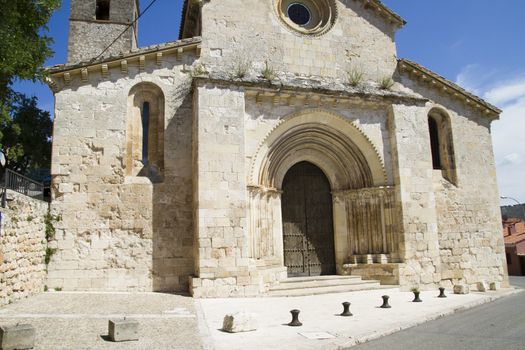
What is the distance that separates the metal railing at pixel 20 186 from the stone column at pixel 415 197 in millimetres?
9649

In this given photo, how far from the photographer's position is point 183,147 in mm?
11258

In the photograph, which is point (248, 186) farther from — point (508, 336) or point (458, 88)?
point (458, 88)

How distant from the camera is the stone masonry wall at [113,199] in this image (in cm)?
1018

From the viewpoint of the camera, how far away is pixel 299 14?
45.0ft

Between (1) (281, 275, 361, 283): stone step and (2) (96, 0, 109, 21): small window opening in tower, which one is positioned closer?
(1) (281, 275, 361, 283): stone step

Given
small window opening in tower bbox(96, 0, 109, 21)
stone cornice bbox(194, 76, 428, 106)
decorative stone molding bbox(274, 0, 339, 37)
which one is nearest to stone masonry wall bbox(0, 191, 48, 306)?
stone cornice bbox(194, 76, 428, 106)

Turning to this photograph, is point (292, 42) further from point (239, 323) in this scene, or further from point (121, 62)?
point (239, 323)

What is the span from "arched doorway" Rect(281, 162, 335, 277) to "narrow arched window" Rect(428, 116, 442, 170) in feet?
13.4

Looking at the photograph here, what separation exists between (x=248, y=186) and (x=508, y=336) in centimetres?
650

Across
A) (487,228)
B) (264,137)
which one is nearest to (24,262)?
(264,137)

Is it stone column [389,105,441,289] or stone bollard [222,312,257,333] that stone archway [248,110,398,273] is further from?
stone bollard [222,312,257,333]

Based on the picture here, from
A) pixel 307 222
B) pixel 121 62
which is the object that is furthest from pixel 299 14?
pixel 307 222

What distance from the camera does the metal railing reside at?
27.7 feet

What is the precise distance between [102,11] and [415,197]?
1558cm
